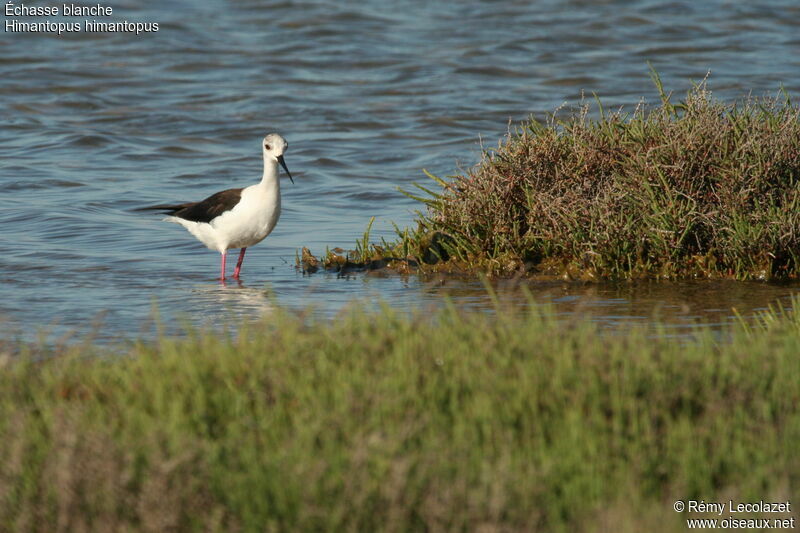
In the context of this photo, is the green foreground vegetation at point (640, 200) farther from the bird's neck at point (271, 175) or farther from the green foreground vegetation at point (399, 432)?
the green foreground vegetation at point (399, 432)

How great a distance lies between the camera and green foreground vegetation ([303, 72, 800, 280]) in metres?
9.32

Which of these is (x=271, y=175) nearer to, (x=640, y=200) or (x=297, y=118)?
(x=640, y=200)

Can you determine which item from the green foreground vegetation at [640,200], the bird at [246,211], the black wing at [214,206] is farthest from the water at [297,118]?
the black wing at [214,206]

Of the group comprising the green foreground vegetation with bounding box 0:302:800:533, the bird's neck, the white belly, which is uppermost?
the bird's neck

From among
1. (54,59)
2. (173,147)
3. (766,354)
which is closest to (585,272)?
(766,354)

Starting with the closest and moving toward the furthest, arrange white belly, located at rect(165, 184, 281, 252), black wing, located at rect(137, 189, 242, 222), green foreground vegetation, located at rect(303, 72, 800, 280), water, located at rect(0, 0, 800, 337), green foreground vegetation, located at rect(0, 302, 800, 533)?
green foreground vegetation, located at rect(0, 302, 800, 533) < green foreground vegetation, located at rect(303, 72, 800, 280) < water, located at rect(0, 0, 800, 337) < white belly, located at rect(165, 184, 281, 252) < black wing, located at rect(137, 189, 242, 222)

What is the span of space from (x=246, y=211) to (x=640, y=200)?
370 centimetres

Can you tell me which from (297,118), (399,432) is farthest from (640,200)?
(297,118)

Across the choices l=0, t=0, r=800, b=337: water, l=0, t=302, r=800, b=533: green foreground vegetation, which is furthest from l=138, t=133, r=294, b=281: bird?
l=0, t=302, r=800, b=533: green foreground vegetation

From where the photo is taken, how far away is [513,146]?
33.3 ft

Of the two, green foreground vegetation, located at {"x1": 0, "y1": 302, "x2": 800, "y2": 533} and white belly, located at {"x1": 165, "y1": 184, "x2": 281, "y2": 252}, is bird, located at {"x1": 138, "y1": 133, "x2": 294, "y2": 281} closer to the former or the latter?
white belly, located at {"x1": 165, "y1": 184, "x2": 281, "y2": 252}

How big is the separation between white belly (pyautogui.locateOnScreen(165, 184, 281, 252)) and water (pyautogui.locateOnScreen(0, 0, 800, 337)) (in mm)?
464

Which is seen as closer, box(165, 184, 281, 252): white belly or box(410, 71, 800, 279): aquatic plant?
box(410, 71, 800, 279): aquatic plant

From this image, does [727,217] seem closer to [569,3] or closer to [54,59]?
[54,59]
